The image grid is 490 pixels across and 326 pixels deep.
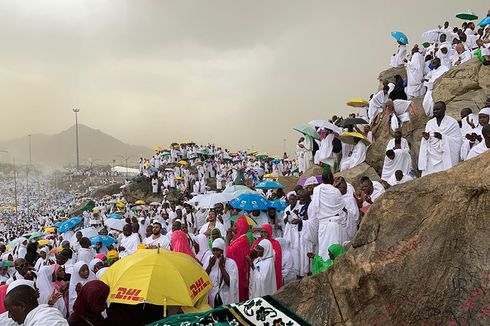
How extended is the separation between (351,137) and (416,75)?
520 cm

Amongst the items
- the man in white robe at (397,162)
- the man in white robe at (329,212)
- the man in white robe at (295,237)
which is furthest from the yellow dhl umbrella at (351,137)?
the man in white robe at (329,212)

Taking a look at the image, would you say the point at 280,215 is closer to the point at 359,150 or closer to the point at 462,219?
the point at 359,150

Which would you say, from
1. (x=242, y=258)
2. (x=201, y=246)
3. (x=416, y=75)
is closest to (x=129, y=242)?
(x=201, y=246)

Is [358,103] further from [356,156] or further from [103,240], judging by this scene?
[103,240]

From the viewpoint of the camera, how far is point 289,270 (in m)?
8.47

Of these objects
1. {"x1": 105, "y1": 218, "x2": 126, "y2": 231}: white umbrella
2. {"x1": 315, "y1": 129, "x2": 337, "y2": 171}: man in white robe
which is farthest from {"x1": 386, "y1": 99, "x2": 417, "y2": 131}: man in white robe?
{"x1": 105, "y1": 218, "x2": 126, "y2": 231}: white umbrella

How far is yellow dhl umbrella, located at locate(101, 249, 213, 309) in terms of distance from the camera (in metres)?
A: 4.90

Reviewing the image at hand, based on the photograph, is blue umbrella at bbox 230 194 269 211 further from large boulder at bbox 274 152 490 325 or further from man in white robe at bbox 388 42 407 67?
man in white robe at bbox 388 42 407 67

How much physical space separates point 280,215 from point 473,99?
759cm

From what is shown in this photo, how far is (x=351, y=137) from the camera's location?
42.6 feet

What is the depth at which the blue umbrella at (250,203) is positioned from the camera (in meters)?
10.1

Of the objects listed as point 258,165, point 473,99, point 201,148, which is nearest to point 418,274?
point 473,99

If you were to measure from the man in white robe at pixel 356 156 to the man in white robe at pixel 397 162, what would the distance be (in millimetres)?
1782

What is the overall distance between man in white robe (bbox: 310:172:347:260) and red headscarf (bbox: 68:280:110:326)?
158 inches
